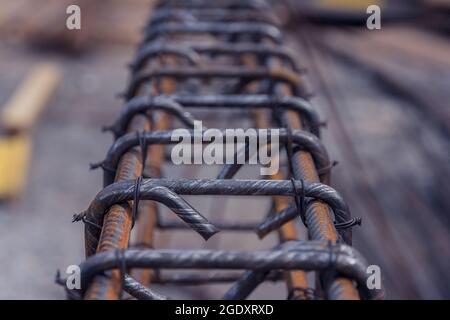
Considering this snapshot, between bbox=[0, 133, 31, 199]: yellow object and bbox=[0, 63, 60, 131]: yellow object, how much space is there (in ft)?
0.44

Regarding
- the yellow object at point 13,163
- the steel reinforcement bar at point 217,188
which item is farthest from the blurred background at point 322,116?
the steel reinforcement bar at point 217,188

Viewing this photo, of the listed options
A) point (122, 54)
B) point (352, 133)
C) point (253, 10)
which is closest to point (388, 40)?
point (352, 133)

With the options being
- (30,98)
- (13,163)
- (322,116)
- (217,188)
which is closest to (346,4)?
(322,116)

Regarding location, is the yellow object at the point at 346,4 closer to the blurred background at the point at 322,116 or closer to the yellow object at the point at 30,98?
the blurred background at the point at 322,116

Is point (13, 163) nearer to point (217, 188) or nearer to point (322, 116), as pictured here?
point (322, 116)

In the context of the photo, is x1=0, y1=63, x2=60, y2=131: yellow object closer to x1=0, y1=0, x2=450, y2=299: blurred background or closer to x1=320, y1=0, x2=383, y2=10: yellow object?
x1=0, y1=0, x2=450, y2=299: blurred background

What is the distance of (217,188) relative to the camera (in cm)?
127

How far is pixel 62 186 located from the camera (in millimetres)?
4855

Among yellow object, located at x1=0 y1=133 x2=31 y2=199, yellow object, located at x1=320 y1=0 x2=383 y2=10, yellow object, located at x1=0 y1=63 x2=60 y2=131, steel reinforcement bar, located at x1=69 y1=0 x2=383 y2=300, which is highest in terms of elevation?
yellow object, located at x1=320 y1=0 x2=383 y2=10

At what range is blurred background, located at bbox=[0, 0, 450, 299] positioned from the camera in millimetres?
4152

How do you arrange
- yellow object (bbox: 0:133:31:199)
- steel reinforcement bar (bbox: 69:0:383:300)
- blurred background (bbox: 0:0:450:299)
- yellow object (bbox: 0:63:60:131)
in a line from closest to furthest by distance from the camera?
steel reinforcement bar (bbox: 69:0:383:300) < blurred background (bbox: 0:0:450:299) < yellow object (bbox: 0:133:31:199) < yellow object (bbox: 0:63:60:131)

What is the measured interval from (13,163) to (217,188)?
392 centimetres

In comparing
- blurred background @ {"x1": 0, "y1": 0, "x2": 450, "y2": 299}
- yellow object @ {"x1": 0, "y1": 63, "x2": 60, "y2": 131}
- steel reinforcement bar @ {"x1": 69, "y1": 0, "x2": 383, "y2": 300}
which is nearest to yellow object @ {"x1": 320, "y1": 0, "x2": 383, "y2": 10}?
blurred background @ {"x1": 0, "y1": 0, "x2": 450, "y2": 299}
